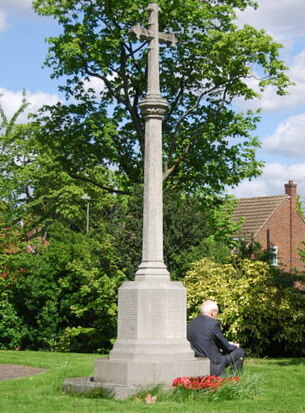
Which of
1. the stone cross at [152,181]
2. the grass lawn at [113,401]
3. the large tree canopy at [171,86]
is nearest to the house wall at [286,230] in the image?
the large tree canopy at [171,86]

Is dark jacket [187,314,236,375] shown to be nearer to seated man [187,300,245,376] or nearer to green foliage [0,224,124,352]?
seated man [187,300,245,376]

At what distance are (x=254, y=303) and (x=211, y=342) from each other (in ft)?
24.8

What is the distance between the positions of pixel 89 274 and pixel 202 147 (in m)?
6.20

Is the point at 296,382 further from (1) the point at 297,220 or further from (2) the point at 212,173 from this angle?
(1) the point at 297,220

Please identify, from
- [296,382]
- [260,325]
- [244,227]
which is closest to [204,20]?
[260,325]

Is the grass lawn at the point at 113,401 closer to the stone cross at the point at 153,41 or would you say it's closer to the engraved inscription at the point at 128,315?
the engraved inscription at the point at 128,315

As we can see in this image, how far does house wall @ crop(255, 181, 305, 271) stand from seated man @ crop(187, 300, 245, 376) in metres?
33.8

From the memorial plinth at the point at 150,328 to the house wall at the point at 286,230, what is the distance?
34.3 m

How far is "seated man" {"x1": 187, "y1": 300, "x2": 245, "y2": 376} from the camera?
11.9 m

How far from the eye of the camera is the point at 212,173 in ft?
87.9

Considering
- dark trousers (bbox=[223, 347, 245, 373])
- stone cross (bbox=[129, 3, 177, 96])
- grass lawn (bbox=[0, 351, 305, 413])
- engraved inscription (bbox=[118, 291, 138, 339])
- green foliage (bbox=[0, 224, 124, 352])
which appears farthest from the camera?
green foliage (bbox=[0, 224, 124, 352])

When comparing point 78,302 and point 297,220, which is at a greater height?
point 297,220

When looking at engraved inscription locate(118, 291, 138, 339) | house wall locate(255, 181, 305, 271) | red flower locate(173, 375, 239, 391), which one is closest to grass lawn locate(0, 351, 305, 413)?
red flower locate(173, 375, 239, 391)

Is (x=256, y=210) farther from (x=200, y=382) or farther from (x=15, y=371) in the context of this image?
(x=200, y=382)
